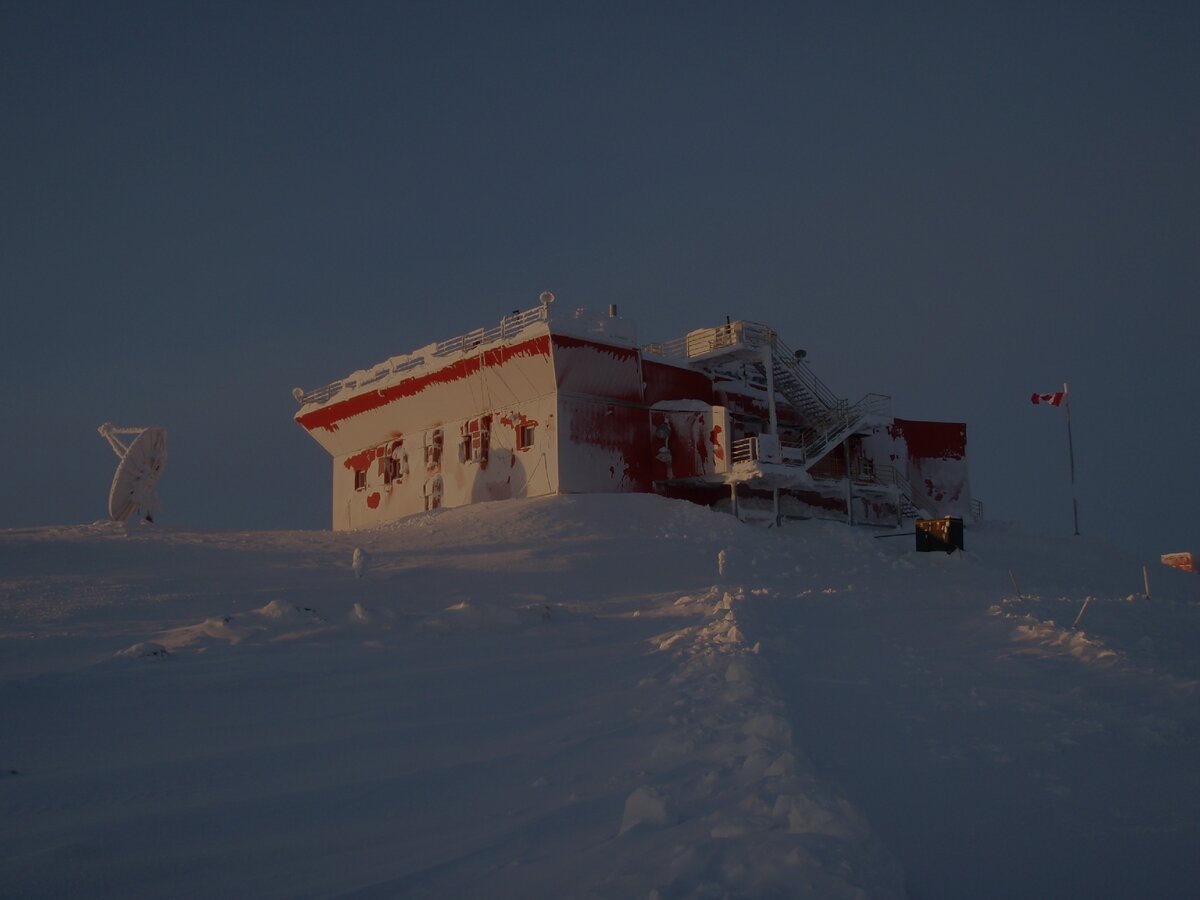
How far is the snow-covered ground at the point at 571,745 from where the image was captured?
648cm

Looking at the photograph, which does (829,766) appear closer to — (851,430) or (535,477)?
(535,477)

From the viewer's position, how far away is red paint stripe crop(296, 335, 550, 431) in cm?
3438

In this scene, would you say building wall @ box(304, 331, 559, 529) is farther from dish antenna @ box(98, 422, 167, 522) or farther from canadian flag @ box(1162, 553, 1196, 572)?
canadian flag @ box(1162, 553, 1196, 572)

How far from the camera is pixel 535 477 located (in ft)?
115

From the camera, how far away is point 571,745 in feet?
30.0

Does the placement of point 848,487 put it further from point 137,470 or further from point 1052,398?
point 137,470

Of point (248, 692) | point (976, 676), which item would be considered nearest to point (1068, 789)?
point (976, 676)

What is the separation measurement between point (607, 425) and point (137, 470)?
15.3m

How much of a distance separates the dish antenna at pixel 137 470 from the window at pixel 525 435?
11.7 meters

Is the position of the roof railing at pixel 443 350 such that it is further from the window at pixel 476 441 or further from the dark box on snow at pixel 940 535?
the dark box on snow at pixel 940 535

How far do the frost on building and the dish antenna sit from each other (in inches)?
436

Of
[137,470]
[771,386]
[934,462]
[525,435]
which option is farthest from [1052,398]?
[137,470]

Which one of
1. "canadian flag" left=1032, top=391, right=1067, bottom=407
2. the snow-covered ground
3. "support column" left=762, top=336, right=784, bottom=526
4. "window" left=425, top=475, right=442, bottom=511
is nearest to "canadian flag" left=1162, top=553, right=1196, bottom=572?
"canadian flag" left=1032, top=391, right=1067, bottom=407

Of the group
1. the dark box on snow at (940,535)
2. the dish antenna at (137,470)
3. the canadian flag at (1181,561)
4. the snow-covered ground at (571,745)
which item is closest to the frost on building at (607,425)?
the dark box on snow at (940,535)
